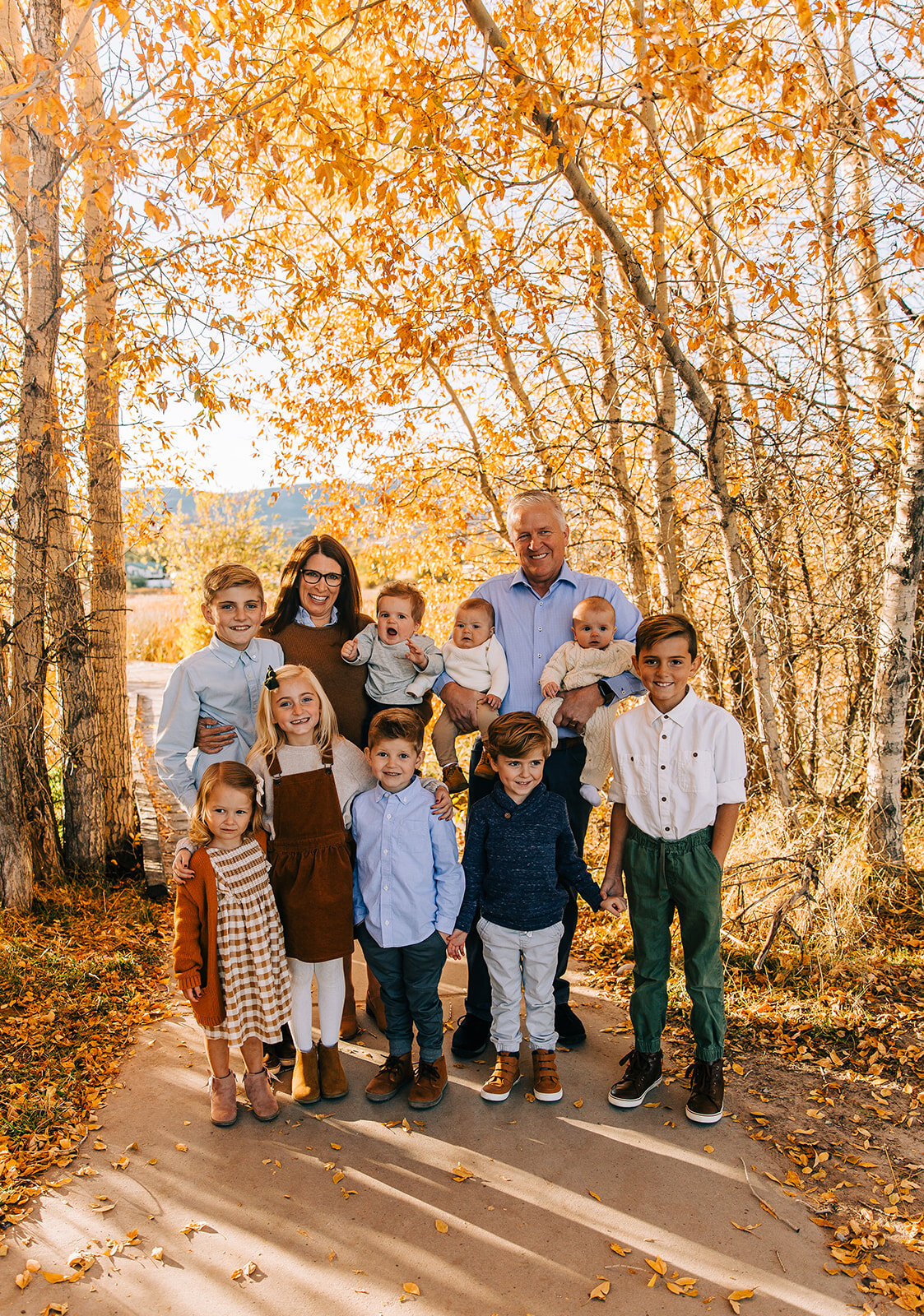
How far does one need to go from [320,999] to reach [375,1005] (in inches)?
23.4

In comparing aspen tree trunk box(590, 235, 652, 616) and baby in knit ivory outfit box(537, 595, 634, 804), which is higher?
aspen tree trunk box(590, 235, 652, 616)

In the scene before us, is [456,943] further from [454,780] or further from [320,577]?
[320,577]

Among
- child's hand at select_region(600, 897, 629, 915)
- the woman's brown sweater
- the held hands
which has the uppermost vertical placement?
the woman's brown sweater

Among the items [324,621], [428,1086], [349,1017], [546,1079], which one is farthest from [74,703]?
[546,1079]

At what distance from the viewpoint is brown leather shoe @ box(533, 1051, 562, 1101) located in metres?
3.16

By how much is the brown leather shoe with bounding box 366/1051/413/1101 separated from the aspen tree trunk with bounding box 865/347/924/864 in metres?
3.01

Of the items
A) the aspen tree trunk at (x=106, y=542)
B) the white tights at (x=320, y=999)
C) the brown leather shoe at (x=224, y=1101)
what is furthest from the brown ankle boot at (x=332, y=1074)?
the aspen tree trunk at (x=106, y=542)

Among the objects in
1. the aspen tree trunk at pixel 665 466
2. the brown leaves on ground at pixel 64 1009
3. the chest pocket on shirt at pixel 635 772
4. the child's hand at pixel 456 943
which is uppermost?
the aspen tree trunk at pixel 665 466

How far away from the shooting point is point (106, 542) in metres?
5.64

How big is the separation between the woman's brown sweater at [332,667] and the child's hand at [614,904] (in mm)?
1207

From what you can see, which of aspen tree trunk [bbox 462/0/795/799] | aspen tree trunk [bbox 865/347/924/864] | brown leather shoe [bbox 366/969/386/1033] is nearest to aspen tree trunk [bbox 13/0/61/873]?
brown leather shoe [bbox 366/969/386/1033]

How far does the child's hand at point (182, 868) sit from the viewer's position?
2.98 metres

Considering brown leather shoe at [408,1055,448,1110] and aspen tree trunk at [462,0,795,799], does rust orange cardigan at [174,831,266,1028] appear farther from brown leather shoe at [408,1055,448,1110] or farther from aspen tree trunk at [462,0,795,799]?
aspen tree trunk at [462,0,795,799]

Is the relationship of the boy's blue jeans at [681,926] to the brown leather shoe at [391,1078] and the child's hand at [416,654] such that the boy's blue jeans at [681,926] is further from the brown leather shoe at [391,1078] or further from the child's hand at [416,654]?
the child's hand at [416,654]
